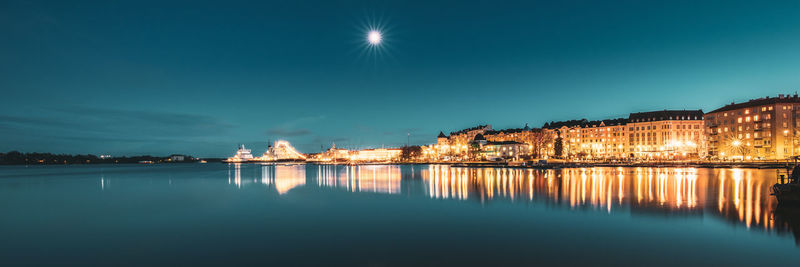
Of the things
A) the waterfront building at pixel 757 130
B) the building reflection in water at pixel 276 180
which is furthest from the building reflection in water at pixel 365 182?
the waterfront building at pixel 757 130

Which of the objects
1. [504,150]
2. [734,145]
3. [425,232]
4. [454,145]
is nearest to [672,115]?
[734,145]

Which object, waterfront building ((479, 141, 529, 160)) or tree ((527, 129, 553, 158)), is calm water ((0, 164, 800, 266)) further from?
waterfront building ((479, 141, 529, 160))

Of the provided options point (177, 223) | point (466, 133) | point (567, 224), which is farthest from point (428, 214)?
point (466, 133)

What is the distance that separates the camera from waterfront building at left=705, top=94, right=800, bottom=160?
191 feet

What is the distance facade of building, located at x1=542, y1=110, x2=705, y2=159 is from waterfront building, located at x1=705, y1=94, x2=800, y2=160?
9.57m

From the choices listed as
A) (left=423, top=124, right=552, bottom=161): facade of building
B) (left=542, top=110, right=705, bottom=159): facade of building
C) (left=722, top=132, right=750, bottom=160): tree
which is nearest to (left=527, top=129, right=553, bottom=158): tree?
(left=423, top=124, right=552, bottom=161): facade of building

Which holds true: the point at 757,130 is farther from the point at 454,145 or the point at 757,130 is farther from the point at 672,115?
the point at 454,145

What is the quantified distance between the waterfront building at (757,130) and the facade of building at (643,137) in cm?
957

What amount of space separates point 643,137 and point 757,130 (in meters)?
26.0

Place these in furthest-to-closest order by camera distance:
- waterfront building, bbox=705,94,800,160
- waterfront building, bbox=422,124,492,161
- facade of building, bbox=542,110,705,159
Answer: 1. waterfront building, bbox=422,124,492,161
2. facade of building, bbox=542,110,705,159
3. waterfront building, bbox=705,94,800,160

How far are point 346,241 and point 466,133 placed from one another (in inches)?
5249

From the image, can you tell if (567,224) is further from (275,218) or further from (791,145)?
(791,145)

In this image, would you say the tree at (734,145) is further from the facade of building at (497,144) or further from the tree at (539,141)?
the facade of building at (497,144)

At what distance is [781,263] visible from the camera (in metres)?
9.08
